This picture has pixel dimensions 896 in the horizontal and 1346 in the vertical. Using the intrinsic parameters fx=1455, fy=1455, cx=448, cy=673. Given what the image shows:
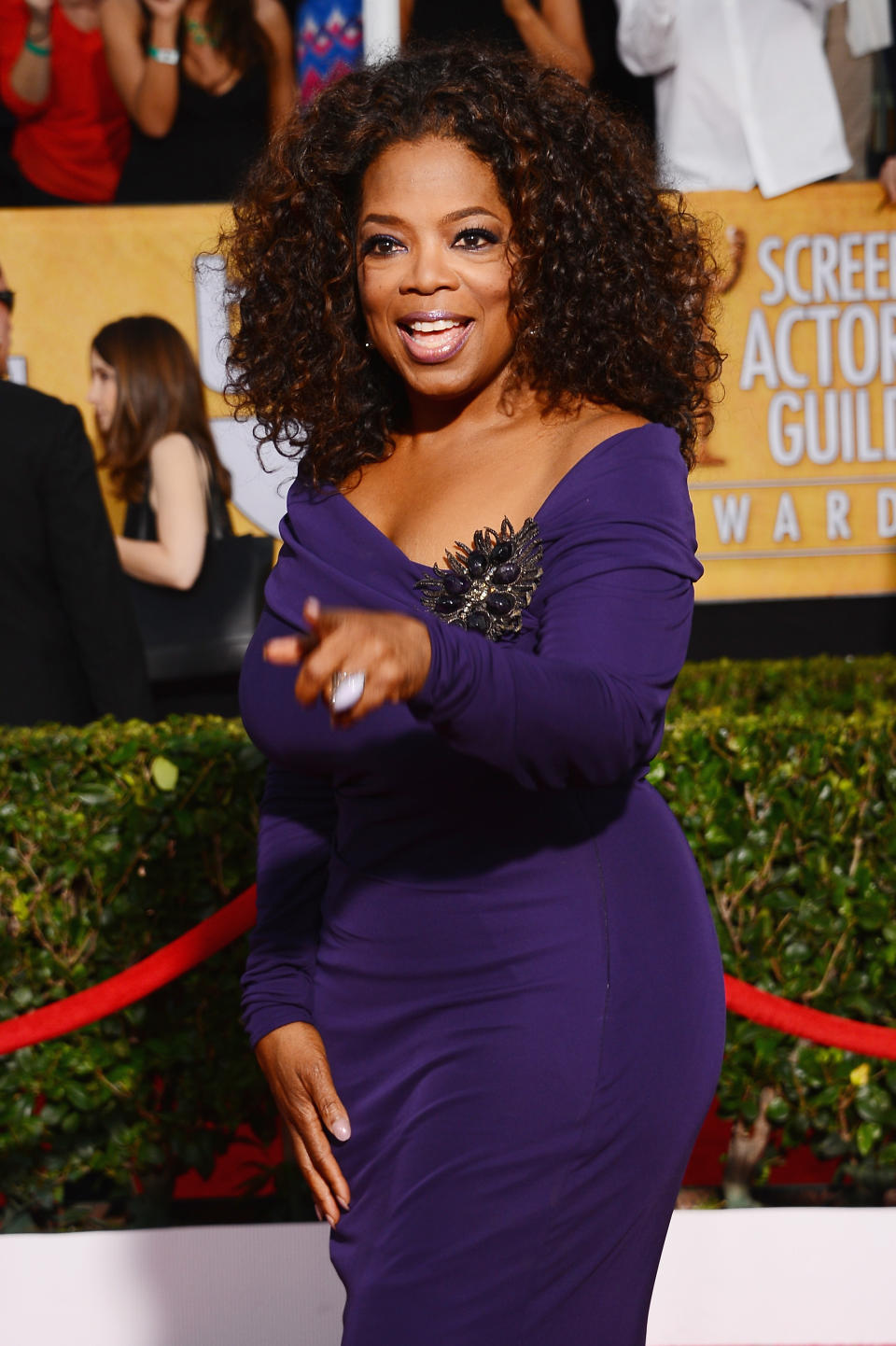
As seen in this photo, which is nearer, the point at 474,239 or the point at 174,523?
the point at 474,239

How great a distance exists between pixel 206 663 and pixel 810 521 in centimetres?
261

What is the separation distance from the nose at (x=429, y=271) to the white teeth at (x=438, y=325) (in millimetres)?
35

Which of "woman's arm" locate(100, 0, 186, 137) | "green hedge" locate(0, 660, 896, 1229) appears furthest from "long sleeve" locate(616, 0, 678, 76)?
"green hedge" locate(0, 660, 896, 1229)

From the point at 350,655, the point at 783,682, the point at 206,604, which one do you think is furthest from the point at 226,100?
the point at 350,655

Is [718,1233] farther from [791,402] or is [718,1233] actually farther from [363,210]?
[791,402]

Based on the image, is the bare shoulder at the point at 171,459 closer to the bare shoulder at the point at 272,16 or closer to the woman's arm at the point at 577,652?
the bare shoulder at the point at 272,16

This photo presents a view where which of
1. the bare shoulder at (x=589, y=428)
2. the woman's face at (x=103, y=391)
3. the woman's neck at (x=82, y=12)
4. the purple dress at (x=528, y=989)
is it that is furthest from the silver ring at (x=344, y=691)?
the woman's neck at (x=82, y=12)

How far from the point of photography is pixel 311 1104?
5.61 ft

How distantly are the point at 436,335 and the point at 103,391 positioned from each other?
4643 millimetres

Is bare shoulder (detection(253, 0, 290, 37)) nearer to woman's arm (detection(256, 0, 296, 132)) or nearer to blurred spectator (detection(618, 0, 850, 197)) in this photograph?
woman's arm (detection(256, 0, 296, 132))

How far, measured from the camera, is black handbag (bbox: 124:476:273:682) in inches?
238

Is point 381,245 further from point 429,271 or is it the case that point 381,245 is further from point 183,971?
point 183,971

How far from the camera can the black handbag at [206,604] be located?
6051 mm

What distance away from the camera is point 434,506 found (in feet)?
5.57
